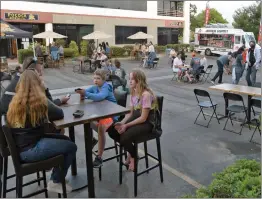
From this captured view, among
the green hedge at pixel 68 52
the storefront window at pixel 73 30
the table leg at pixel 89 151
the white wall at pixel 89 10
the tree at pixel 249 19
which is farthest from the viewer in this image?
the tree at pixel 249 19

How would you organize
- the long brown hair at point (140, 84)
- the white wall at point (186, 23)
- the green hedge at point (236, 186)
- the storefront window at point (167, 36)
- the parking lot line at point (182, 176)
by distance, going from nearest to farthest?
the green hedge at point (236, 186), the long brown hair at point (140, 84), the parking lot line at point (182, 176), the storefront window at point (167, 36), the white wall at point (186, 23)

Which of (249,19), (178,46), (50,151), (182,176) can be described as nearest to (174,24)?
(178,46)

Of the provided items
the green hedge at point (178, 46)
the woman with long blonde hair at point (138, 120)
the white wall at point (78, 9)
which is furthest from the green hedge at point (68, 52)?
the woman with long blonde hair at point (138, 120)

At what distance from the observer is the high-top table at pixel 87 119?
319 cm

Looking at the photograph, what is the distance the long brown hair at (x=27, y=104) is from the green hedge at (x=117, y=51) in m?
21.6

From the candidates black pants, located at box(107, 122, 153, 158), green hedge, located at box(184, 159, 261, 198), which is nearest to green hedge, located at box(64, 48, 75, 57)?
black pants, located at box(107, 122, 153, 158)

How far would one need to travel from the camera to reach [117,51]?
80.5 feet

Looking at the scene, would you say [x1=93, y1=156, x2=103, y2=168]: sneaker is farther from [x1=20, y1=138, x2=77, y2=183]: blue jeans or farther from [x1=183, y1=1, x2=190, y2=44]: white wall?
[x1=183, y1=1, x2=190, y2=44]: white wall

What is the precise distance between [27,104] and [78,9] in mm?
23395

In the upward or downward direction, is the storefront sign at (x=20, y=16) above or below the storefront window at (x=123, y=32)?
above

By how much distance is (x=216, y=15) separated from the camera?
65000mm

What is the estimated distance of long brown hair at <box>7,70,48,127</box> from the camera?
290 cm

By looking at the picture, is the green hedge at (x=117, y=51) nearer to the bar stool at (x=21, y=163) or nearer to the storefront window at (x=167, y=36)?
the storefront window at (x=167, y=36)

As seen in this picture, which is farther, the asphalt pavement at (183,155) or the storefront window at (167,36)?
the storefront window at (167,36)
